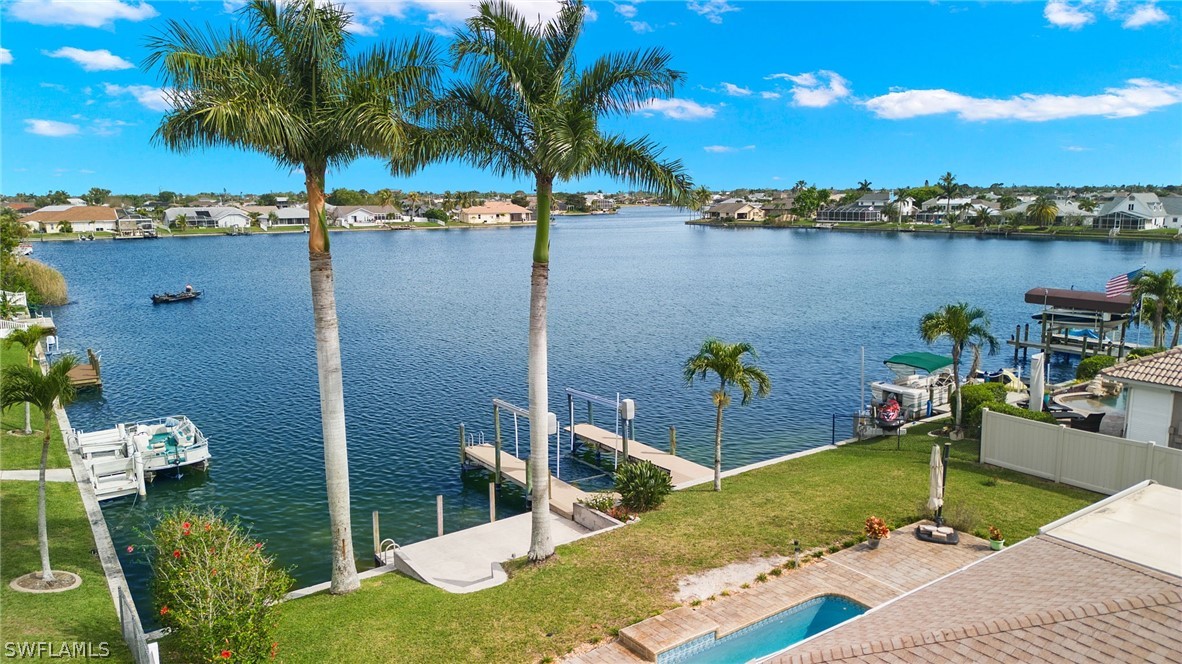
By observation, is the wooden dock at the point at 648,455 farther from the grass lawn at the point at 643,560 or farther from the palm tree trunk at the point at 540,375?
the palm tree trunk at the point at 540,375

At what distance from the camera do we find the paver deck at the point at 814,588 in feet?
39.3

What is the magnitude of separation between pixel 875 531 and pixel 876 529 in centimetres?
5

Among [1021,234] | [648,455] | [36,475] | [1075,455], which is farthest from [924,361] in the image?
[1021,234]

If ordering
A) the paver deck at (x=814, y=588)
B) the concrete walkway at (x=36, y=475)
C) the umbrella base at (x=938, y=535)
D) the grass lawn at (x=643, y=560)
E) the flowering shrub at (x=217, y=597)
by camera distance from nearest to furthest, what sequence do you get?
the flowering shrub at (x=217, y=597), the paver deck at (x=814, y=588), the grass lawn at (x=643, y=560), the umbrella base at (x=938, y=535), the concrete walkway at (x=36, y=475)

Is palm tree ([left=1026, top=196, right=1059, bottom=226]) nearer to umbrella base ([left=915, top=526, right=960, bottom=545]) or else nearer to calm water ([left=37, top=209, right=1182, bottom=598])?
calm water ([left=37, top=209, right=1182, bottom=598])

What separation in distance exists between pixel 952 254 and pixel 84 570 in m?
122

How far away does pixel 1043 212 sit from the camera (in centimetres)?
Result: 15088

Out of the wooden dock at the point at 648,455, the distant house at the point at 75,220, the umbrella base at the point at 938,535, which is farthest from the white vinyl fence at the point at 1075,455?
the distant house at the point at 75,220

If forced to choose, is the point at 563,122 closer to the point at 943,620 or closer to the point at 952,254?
the point at 943,620

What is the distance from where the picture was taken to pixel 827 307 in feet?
210

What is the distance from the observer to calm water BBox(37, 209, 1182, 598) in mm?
25203

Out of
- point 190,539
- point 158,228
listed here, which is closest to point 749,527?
point 190,539

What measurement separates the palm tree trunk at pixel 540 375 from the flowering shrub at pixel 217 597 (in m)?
5.19

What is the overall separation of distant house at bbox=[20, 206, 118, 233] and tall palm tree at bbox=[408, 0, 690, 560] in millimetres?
204839
